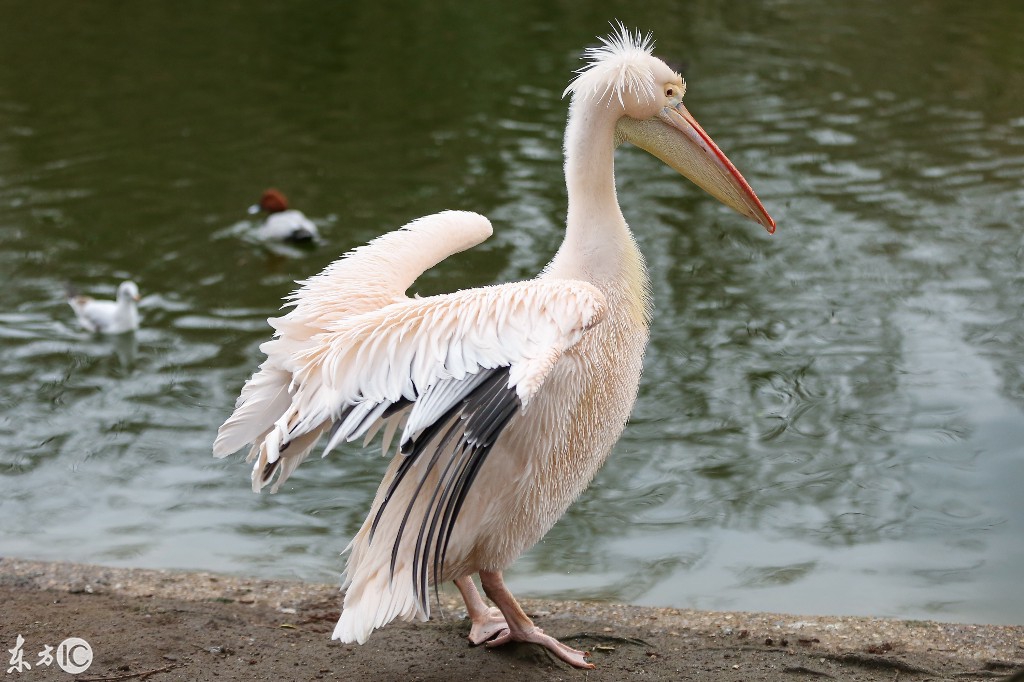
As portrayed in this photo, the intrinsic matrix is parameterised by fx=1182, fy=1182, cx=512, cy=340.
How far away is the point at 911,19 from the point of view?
1136 cm

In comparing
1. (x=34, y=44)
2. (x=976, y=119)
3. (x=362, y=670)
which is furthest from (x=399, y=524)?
(x=34, y=44)

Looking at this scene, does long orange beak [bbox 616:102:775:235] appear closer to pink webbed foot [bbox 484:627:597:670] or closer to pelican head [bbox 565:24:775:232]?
pelican head [bbox 565:24:775:232]

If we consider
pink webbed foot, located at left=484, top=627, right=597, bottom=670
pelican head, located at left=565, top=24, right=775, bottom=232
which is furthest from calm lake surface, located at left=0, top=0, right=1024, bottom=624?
pelican head, located at left=565, top=24, right=775, bottom=232

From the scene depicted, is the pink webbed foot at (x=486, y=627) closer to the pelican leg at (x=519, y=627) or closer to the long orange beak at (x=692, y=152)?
the pelican leg at (x=519, y=627)

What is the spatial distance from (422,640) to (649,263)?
3.43 meters

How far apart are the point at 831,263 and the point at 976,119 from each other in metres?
2.99

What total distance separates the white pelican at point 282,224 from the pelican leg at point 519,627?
3972mm

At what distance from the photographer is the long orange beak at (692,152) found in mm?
3074

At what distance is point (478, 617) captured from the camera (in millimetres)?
3219

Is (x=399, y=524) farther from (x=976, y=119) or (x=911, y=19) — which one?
(x=911, y=19)

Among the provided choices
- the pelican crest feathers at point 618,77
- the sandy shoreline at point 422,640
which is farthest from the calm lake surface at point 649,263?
the pelican crest feathers at point 618,77

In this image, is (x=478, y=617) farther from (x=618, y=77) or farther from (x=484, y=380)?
(x=618, y=77)

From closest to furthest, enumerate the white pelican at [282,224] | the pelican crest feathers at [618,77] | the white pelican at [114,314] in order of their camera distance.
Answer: the pelican crest feathers at [618,77] < the white pelican at [114,314] < the white pelican at [282,224]

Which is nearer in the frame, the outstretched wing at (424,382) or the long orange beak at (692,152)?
the outstretched wing at (424,382)
